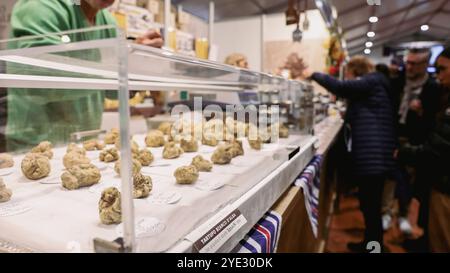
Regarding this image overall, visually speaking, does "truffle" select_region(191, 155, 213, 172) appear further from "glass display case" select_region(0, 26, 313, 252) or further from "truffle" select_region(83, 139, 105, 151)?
"truffle" select_region(83, 139, 105, 151)

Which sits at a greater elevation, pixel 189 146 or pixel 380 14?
pixel 380 14

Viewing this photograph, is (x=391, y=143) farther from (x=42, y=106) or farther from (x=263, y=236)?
(x=42, y=106)

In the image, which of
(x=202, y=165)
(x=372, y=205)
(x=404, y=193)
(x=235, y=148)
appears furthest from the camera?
(x=404, y=193)

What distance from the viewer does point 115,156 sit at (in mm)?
1063

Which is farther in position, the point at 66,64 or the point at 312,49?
the point at 312,49

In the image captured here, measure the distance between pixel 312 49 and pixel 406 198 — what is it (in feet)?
7.09

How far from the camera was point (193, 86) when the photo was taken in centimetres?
138

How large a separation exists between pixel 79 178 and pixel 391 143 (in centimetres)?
226

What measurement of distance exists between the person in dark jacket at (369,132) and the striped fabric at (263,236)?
167 cm

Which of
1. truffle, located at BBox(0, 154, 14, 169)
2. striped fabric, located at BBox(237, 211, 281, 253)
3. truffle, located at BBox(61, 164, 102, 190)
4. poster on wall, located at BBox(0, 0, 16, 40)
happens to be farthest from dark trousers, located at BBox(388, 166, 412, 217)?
poster on wall, located at BBox(0, 0, 16, 40)

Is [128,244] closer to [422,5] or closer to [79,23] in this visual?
[79,23]

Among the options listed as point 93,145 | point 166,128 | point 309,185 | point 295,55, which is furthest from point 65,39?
point 295,55

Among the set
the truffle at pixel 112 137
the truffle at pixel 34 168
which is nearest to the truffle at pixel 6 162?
the truffle at pixel 34 168
